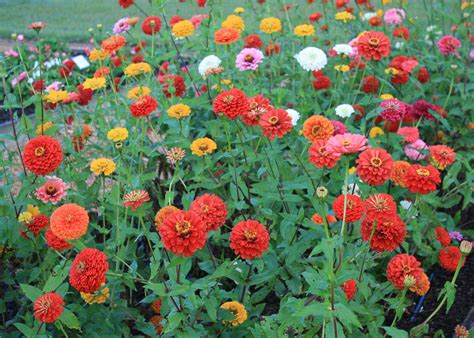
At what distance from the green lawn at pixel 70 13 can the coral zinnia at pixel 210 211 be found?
18.0 ft

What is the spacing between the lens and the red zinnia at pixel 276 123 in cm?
148

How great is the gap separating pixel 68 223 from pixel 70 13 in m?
7.14

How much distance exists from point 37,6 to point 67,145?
7.03 m

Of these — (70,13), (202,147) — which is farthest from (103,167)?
(70,13)

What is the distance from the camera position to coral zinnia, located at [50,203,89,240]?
1300mm

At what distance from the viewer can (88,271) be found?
4.00 ft

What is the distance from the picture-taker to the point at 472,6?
2.89 m

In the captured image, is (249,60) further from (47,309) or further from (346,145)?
(47,309)

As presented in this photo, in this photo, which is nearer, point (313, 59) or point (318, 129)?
point (318, 129)

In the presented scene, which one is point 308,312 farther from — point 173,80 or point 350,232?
point 173,80

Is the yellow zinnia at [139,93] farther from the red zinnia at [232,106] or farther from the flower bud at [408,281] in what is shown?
the flower bud at [408,281]

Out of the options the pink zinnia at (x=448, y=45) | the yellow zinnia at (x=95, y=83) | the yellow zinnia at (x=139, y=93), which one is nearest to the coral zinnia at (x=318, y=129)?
the yellow zinnia at (x=139, y=93)

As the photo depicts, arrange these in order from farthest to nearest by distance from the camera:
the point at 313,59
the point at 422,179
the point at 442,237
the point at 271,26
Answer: the point at 271,26 → the point at 313,59 → the point at 442,237 → the point at 422,179

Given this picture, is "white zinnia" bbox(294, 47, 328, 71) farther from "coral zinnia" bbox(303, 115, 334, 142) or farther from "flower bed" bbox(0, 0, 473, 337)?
"coral zinnia" bbox(303, 115, 334, 142)
